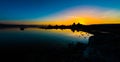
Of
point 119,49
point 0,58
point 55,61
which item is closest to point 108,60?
point 119,49

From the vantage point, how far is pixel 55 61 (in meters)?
18.9

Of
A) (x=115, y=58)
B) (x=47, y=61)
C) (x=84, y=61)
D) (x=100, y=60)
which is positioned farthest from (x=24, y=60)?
(x=115, y=58)

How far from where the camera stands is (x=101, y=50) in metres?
14.0

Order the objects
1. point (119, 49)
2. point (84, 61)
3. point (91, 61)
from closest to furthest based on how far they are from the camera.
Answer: point (119, 49), point (91, 61), point (84, 61)

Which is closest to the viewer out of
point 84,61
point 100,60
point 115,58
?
point 115,58

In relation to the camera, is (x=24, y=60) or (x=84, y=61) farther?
(x=24, y=60)

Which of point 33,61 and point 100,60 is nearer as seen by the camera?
point 100,60

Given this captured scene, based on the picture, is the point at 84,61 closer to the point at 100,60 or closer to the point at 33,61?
the point at 100,60

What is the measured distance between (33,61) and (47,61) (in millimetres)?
2454

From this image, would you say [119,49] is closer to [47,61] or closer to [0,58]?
[47,61]

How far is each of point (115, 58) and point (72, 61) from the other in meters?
7.20

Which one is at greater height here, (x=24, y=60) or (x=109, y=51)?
(x=109, y=51)

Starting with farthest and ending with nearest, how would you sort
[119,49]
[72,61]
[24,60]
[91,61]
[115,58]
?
[24,60], [72,61], [91,61], [119,49], [115,58]

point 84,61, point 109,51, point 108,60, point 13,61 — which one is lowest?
point 13,61
